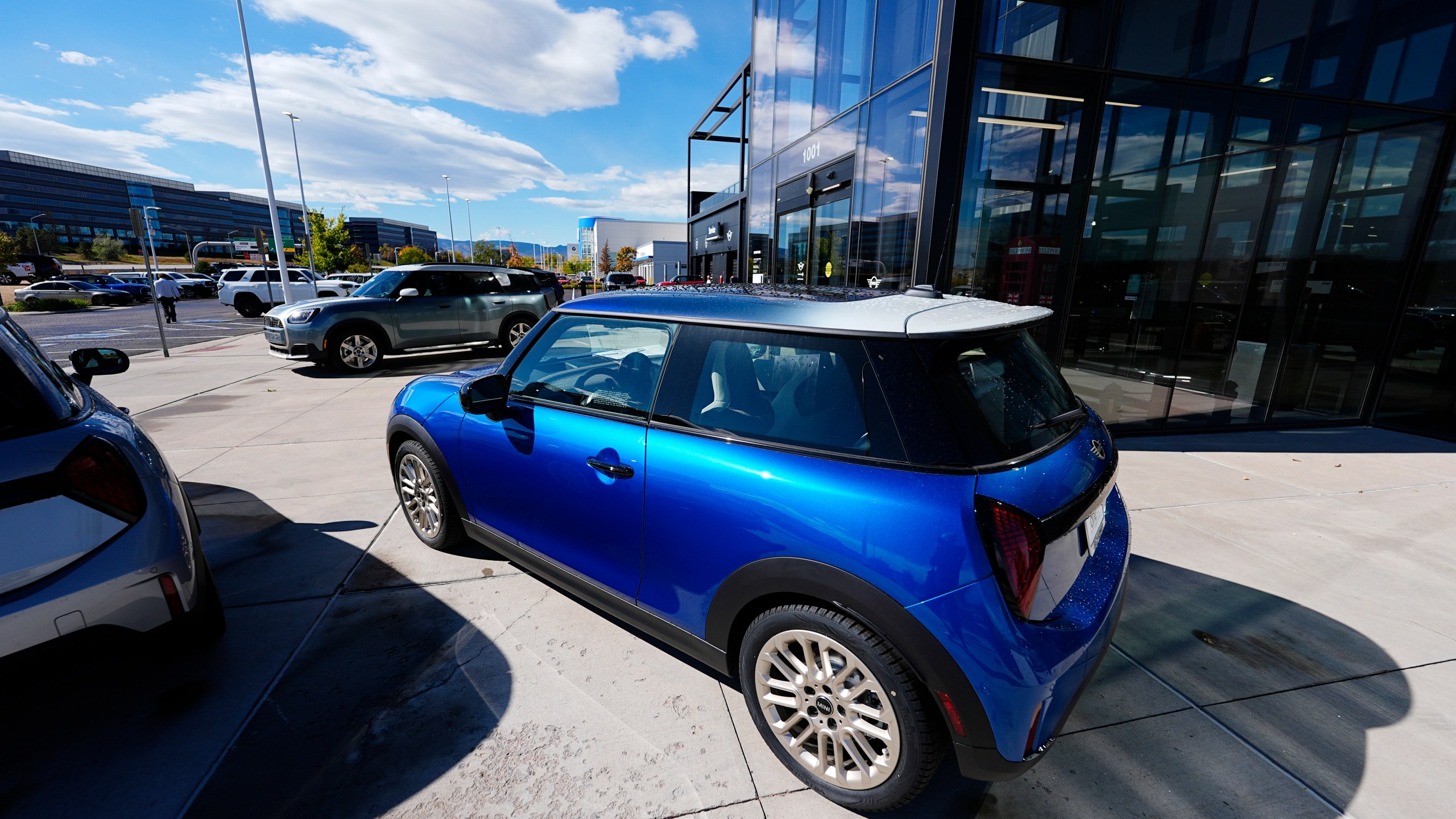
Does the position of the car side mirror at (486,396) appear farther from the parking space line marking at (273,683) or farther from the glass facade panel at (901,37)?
the glass facade panel at (901,37)

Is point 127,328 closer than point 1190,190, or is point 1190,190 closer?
point 1190,190

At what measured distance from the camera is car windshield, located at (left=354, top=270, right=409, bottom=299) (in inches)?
395

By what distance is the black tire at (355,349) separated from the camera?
30.9ft

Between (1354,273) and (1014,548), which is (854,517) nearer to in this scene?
(1014,548)

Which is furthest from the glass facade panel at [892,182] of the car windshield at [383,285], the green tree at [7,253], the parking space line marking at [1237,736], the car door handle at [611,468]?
the green tree at [7,253]

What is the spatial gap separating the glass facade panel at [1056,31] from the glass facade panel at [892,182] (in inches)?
34.2

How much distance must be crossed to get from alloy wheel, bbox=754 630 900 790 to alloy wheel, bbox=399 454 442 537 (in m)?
2.27

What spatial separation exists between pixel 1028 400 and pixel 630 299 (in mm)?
1639

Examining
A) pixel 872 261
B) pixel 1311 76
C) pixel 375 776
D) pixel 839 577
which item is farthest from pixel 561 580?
pixel 1311 76

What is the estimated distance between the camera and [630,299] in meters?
2.57

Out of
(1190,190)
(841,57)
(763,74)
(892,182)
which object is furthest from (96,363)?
(763,74)

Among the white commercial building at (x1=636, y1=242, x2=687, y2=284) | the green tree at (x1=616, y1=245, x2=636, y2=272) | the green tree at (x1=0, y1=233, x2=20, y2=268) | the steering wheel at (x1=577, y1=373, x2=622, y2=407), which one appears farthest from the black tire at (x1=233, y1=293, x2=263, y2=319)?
the green tree at (x1=616, y1=245, x2=636, y2=272)

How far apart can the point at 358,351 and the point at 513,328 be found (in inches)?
108

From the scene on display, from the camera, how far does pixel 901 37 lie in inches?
263
